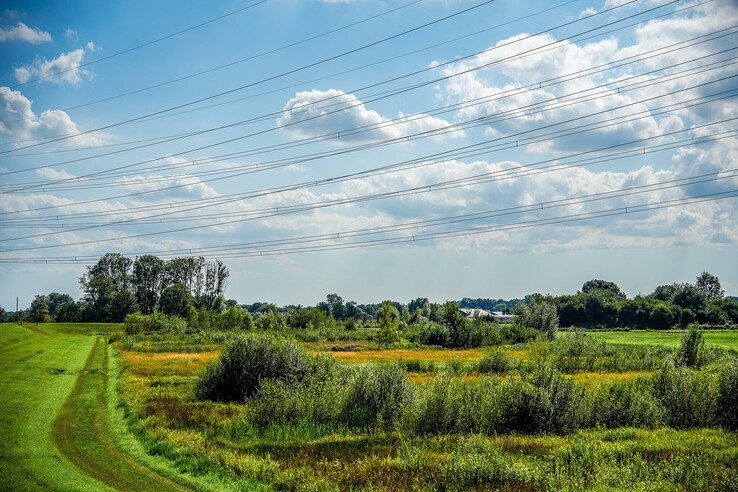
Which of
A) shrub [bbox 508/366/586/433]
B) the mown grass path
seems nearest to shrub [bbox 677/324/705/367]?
shrub [bbox 508/366/586/433]

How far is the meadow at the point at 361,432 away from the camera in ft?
50.1

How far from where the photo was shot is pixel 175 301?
149625mm

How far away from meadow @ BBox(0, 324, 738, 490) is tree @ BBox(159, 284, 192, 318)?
117m

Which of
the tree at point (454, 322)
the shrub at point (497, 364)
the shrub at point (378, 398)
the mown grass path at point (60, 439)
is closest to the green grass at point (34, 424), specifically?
the mown grass path at point (60, 439)

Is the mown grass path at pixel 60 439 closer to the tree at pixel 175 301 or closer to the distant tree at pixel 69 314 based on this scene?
the tree at pixel 175 301

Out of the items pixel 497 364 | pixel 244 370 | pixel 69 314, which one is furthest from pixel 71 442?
pixel 69 314

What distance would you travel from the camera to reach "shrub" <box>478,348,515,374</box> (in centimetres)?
4647

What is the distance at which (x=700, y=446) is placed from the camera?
19625 millimetres

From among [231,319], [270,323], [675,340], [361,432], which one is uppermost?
[231,319]

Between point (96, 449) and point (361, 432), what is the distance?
372 inches

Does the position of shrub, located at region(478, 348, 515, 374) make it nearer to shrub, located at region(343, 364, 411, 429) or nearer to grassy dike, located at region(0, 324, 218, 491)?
shrub, located at region(343, 364, 411, 429)

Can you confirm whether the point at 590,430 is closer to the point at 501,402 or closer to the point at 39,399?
the point at 501,402

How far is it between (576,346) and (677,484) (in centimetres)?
4346

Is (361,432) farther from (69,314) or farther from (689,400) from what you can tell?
(69,314)
